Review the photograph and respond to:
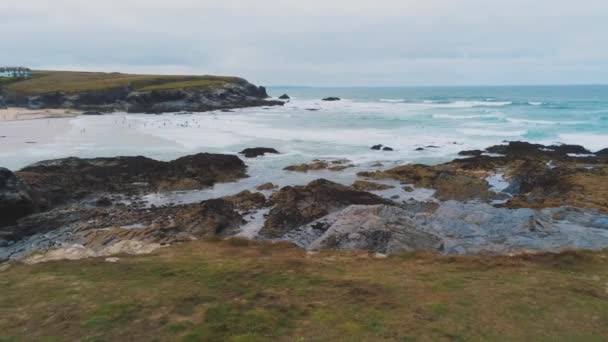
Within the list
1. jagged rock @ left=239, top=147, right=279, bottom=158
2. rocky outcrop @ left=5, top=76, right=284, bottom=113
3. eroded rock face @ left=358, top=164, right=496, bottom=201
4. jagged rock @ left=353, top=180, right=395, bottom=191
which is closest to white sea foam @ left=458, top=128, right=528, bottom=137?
eroded rock face @ left=358, top=164, right=496, bottom=201

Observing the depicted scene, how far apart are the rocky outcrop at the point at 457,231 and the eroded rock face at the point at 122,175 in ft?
50.9

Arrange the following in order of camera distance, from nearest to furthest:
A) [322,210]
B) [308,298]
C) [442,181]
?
[308,298] → [322,210] → [442,181]

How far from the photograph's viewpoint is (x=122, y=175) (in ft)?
123

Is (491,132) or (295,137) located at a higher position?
(491,132)

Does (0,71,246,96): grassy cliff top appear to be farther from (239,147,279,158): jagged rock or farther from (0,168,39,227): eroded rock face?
(0,168,39,227): eroded rock face

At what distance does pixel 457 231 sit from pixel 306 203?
8968 millimetres

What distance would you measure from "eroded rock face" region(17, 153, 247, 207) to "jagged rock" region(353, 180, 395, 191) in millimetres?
10288

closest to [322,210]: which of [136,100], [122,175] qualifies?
[122,175]

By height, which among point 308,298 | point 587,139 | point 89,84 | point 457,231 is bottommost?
point 457,231

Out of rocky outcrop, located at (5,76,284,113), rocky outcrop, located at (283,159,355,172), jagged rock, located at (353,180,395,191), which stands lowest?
jagged rock, located at (353,180,395,191)

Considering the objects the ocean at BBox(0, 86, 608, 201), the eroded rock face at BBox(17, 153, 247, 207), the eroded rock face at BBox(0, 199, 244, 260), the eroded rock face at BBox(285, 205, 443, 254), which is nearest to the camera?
the eroded rock face at BBox(285, 205, 443, 254)

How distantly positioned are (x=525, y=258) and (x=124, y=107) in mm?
113679

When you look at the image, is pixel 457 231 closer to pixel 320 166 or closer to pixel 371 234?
pixel 371 234

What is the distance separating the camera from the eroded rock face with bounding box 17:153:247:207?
107 feet
